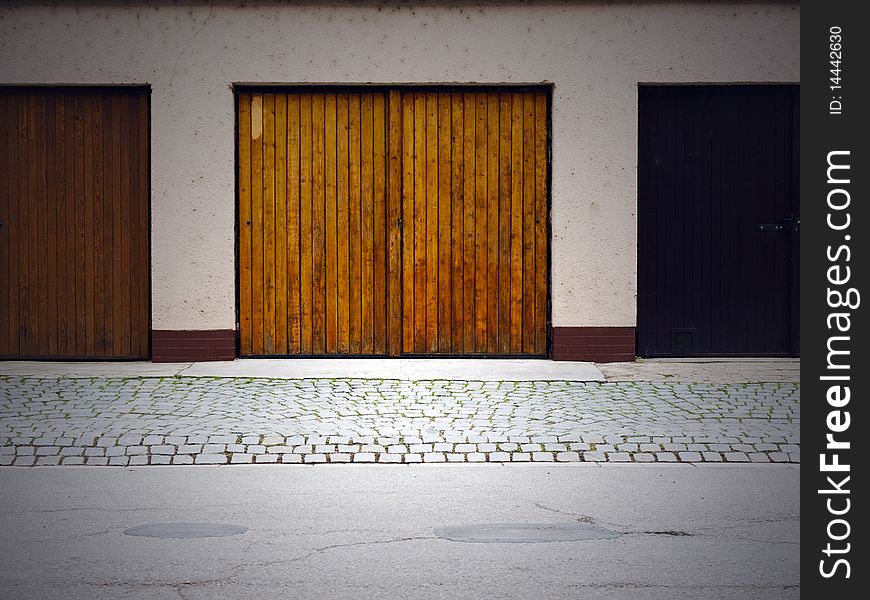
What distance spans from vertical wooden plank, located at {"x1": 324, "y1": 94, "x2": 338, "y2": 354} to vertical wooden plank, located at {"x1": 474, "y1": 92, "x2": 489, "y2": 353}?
4.62ft

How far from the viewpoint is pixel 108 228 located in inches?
466

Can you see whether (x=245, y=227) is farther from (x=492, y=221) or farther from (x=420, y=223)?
(x=492, y=221)

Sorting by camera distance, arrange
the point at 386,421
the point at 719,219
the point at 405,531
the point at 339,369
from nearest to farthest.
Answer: the point at 405,531
the point at 386,421
the point at 339,369
the point at 719,219

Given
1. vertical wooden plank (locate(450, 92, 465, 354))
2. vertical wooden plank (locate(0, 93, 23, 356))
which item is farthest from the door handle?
vertical wooden plank (locate(0, 93, 23, 356))

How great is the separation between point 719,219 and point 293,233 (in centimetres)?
429

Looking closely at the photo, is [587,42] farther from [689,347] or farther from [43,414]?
[43,414]

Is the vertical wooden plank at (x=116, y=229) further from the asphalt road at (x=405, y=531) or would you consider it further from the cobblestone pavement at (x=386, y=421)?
the asphalt road at (x=405, y=531)

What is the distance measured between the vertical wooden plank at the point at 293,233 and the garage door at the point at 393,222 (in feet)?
0.03

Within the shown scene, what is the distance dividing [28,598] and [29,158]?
792 centimetres

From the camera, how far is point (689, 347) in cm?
1199

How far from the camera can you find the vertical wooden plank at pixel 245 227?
11789 mm

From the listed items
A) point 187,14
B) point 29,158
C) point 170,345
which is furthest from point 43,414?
point 187,14

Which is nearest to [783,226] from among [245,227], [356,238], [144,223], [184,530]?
[356,238]

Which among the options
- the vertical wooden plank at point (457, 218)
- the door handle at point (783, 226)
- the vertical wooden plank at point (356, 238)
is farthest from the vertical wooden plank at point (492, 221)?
the door handle at point (783, 226)
